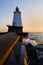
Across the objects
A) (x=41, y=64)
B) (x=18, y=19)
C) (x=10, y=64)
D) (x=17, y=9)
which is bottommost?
(x=41, y=64)

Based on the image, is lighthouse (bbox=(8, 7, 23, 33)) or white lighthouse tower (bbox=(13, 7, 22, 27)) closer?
lighthouse (bbox=(8, 7, 23, 33))

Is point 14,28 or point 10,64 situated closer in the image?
point 10,64

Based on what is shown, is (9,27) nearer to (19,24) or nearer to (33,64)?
(19,24)

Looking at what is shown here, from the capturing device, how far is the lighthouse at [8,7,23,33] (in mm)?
18692

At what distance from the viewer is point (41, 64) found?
1029cm

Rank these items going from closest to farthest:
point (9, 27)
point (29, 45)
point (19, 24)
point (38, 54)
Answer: point (38, 54)
point (29, 45)
point (9, 27)
point (19, 24)

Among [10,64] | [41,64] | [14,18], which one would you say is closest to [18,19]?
[14,18]

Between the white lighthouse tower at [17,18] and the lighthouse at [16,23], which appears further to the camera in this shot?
the white lighthouse tower at [17,18]

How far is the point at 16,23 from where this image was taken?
20203 millimetres

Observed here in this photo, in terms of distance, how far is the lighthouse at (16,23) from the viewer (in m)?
18.7

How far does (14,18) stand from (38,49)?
26.8 feet

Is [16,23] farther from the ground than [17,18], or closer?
closer

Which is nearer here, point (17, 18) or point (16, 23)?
point (16, 23)

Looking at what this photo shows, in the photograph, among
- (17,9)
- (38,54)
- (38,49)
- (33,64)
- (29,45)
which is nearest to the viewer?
(33,64)
